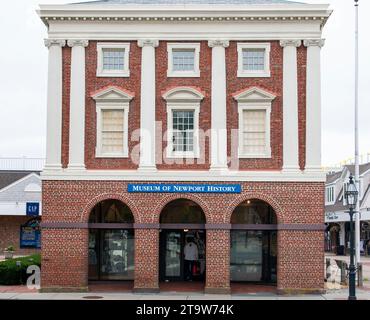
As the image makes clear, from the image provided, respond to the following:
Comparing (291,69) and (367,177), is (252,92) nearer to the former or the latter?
(291,69)

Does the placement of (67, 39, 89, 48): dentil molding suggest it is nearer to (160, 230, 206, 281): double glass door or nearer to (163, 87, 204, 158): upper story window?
(163, 87, 204, 158): upper story window

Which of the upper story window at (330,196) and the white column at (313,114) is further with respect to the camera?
the upper story window at (330,196)

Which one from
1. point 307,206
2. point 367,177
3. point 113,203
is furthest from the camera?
point 367,177

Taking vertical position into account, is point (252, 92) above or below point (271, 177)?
above

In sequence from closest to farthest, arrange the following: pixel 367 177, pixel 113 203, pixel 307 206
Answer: pixel 307 206 < pixel 113 203 < pixel 367 177

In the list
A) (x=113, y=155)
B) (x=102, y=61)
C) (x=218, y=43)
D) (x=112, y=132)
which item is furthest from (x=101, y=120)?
(x=218, y=43)

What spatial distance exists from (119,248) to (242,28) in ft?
36.0

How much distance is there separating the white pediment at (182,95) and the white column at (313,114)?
14.8 ft

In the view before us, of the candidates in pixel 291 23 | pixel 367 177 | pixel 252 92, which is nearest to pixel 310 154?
pixel 252 92

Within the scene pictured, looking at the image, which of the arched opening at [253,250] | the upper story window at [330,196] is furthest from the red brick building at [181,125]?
the upper story window at [330,196]

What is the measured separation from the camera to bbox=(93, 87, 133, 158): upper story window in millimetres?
26562

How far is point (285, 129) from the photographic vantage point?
26.2 meters

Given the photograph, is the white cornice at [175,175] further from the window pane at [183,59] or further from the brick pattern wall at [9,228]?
the brick pattern wall at [9,228]

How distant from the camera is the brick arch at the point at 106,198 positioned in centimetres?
2619
